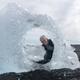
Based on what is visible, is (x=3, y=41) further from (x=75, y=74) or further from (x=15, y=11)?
(x=75, y=74)

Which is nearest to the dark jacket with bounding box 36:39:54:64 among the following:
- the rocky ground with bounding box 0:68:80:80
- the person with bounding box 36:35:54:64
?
the person with bounding box 36:35:54:64

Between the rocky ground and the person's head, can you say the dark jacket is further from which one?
the rocky ground

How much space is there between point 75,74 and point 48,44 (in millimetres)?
1356

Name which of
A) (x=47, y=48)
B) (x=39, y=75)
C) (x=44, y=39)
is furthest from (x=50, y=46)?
(x=39, y=75)

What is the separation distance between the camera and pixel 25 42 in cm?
1113

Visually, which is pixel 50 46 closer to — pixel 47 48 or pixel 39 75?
pixel 47 48

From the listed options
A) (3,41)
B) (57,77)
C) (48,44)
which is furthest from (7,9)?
(57,77)

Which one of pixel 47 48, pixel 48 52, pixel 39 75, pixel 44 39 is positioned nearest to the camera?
pixel 39 75

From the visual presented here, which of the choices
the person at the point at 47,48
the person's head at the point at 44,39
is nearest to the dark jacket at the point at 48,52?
the person at the point at 47,48

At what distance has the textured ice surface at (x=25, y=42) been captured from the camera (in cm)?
1101

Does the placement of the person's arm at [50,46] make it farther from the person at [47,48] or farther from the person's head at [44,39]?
the person's head at [44,39]

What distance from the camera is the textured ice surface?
433 inches

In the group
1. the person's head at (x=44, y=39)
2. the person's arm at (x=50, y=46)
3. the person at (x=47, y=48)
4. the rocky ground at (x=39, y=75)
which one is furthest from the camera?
the person's arm at (x=50, y=46)

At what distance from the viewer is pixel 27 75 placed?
33.5 feet
